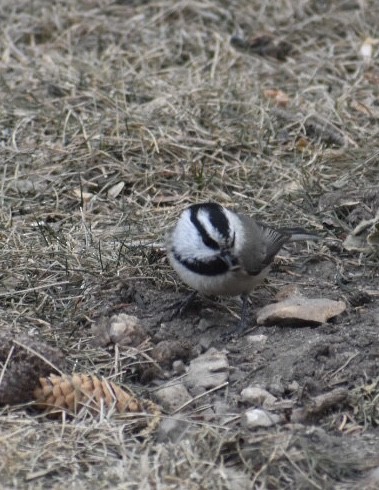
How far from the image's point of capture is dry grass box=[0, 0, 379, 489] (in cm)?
420

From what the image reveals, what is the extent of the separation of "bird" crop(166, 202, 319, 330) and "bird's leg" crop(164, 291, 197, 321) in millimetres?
14

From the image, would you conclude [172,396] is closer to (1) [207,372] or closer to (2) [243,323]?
(1) [207,372]

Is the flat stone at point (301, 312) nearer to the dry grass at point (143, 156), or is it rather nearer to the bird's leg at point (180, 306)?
the bird's leg at point (180, 306)

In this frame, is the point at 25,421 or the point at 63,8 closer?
the point at 25,421

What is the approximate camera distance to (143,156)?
23.5 ft

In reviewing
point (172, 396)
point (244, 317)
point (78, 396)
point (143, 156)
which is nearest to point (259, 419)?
point (172, 396)

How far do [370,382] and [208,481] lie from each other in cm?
116

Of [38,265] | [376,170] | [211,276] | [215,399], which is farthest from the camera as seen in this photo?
[376,170]

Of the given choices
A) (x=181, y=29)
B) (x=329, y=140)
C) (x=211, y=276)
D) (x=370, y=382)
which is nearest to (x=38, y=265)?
(x=211, y=276)

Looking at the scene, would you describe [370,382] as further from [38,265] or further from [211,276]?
[38,265]

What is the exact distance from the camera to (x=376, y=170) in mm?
6875

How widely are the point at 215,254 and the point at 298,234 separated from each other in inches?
32.8

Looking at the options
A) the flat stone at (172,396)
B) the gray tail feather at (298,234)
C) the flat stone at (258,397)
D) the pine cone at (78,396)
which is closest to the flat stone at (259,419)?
the flat stone at (258,397)

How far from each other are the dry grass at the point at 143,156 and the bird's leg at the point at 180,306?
0.81 ft
